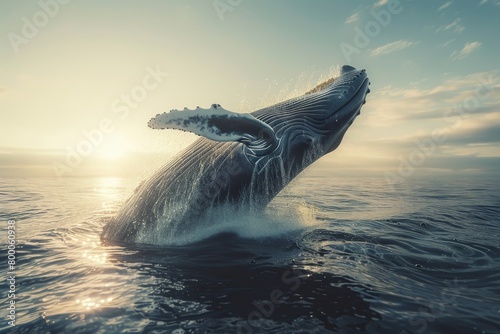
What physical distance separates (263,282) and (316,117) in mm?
4242

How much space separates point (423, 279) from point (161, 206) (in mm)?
5044

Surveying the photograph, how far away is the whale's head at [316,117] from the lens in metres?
7.16

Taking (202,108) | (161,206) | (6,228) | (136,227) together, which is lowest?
(6,228)

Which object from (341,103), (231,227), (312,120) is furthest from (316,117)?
(231,227)

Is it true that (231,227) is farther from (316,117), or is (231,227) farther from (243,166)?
(316,117)

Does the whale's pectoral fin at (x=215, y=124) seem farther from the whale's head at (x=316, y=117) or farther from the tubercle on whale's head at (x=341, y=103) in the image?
the tubercle on whale's head at (x=341, y=103)

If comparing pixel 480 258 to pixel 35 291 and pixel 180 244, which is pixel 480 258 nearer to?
pixel 180 244

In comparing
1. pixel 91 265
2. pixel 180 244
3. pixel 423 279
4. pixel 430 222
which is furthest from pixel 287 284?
pixel 430 222

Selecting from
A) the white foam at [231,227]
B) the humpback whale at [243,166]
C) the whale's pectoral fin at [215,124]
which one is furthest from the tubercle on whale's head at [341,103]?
the whale's pectoral fin at [215,124]

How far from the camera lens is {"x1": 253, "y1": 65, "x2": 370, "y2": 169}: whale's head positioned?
7.16 metres

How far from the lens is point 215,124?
5324 millimetres

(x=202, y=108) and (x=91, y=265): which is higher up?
(x=202, y=108)

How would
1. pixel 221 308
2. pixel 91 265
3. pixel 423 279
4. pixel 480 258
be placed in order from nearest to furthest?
pixel 221 308 < pixel 423 279 < pixel 91 265 < pixel 480 258

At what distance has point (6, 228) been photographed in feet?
32.9
